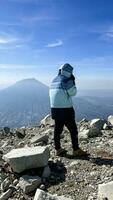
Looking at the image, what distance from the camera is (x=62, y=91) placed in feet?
38.9

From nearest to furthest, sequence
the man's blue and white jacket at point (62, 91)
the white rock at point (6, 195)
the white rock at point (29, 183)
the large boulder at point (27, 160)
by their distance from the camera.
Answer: the white rock at point (6, 195) → the white rock at point (29, 183) → the large boulder at point (27, 160) → the man's blue and white jacket at point (62, 91)

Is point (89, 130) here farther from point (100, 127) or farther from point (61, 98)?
point (61, 98)

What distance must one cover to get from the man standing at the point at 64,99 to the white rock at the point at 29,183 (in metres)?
2.43

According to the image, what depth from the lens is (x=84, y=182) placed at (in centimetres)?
959

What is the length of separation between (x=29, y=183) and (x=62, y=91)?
3410 mm

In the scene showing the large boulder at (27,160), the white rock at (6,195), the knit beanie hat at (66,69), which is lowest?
the white rock at (6,195)

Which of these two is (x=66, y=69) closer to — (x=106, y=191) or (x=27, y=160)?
(x=27, y=160)

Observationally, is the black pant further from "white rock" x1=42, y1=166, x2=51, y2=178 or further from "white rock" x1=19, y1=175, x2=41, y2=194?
"white rock" x1=19, y1=175, x2=41, y2=194

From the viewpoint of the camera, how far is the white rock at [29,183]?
9398 millimetres

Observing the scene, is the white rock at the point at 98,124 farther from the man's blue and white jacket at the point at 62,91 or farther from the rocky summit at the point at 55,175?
the man's blue and white jacket at the point at 62,91

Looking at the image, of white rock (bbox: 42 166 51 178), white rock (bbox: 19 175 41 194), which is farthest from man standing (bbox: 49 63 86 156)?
white rock (bbox: 19 175 41 194)

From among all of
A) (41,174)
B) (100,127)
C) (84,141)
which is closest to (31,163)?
(41,174)

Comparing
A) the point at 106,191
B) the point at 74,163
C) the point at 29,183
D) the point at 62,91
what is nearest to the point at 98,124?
the point at 62,91

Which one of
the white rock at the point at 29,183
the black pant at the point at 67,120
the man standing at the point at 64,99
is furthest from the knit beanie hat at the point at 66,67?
the white rock at the point at 29,183
